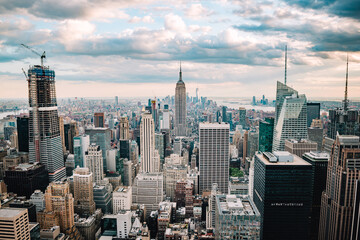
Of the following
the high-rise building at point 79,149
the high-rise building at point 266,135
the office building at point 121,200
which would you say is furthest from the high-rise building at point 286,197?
the high-rise building at point 79,149

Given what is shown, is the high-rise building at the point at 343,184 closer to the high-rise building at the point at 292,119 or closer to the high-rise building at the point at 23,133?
the high-rise building at the point at 292,119

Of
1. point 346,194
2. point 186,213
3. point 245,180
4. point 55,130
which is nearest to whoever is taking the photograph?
point 346,194

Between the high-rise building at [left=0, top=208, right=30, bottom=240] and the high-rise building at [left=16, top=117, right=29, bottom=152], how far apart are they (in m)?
33.8

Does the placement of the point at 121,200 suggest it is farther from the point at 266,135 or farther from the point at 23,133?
the point at 266,135

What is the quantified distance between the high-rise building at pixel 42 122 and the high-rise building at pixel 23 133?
5913mm

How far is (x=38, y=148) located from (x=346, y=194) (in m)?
46.4

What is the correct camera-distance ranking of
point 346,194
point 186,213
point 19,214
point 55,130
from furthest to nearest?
1. point 55,130
2. point 186,213
3. point 346,194
4. point 19,214

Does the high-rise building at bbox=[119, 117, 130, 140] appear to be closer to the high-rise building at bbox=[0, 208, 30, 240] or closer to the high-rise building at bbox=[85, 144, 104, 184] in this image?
the high-rise building at bbox=[85, 144, 104, 184]

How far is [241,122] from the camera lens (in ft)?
294

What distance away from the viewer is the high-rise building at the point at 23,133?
50.5m

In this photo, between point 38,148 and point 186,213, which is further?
point 38,148

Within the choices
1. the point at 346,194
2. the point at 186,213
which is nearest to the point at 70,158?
the point at 186,213

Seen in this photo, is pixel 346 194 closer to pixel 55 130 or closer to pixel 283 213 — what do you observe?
pixel 283 213

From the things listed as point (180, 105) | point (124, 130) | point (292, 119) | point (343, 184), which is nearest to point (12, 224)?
point (343, 184)
